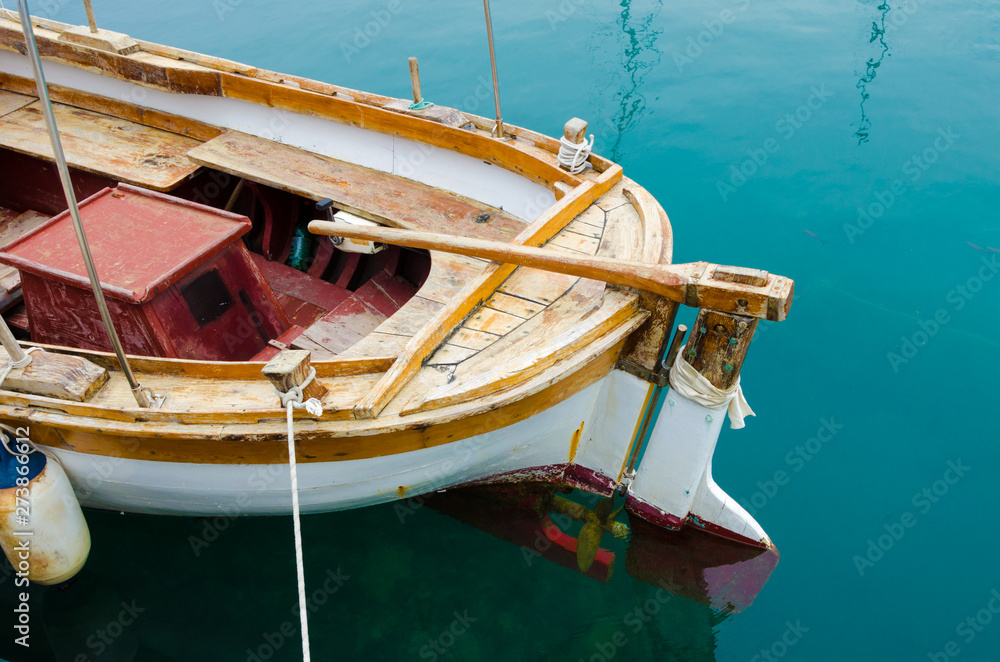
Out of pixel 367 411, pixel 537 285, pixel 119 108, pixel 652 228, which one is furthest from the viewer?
pixel 119 108

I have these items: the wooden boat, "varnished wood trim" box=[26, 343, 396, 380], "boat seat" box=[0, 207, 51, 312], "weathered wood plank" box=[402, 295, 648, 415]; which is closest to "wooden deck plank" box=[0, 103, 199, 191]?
the wooden boat

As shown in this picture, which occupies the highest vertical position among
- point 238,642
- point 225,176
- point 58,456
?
point 225,176

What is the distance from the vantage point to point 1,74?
6.20 m

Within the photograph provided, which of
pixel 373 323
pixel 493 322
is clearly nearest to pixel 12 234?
pixel 373 323

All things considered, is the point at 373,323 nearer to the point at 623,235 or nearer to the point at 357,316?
the point at 357,316

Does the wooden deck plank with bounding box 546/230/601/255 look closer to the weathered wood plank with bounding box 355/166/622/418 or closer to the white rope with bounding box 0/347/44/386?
the weathered wood plank with bounding box 355/166/622/418

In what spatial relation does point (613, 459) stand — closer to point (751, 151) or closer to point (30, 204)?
point (30, 204)

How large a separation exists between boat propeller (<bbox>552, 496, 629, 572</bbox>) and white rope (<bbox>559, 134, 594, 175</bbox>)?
83.0 inches

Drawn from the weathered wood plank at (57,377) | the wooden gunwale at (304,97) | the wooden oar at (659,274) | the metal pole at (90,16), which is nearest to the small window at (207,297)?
the weathered wood plank at (57,377)

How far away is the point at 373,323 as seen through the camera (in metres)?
4.45

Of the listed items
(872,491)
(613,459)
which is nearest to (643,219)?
(613,459)

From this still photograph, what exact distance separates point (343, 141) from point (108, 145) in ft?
6.33

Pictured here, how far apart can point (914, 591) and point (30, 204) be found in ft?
24.0

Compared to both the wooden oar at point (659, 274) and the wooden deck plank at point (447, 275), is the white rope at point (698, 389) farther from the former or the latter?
the wooden deck plank at point (447, 275)
